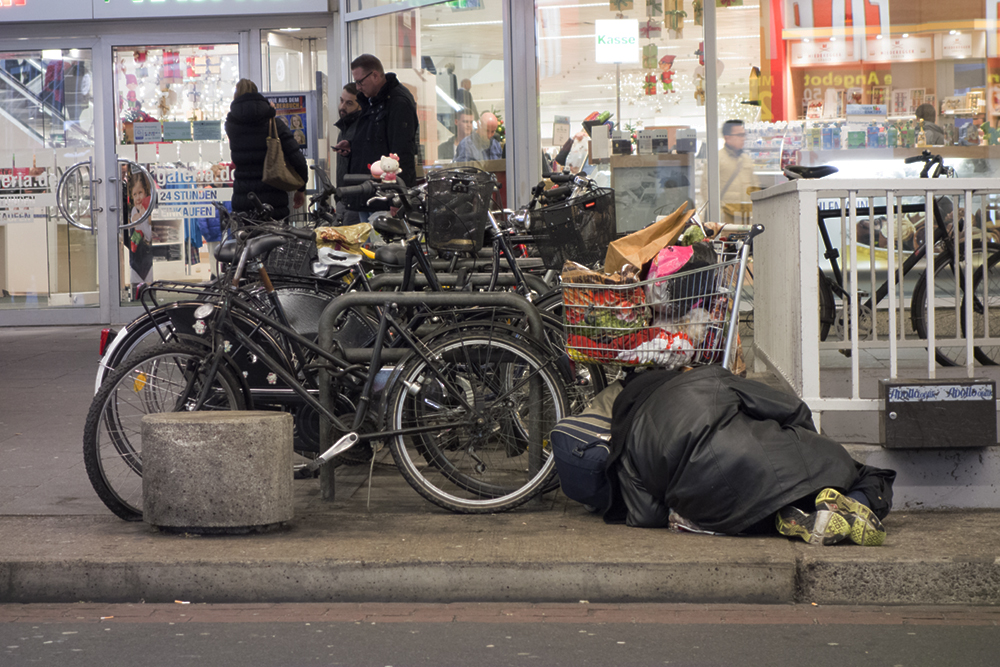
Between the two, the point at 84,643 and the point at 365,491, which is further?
the point at 365,491

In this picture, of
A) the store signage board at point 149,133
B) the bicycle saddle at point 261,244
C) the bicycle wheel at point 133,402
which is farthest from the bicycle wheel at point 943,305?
the store signage board at point 149,133

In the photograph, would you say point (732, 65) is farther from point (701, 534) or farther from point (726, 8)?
point (701, 534)

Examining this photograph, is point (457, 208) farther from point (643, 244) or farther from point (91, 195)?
point (91, 195)

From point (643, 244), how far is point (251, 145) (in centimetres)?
536

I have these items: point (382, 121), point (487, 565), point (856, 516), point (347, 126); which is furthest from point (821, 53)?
point (487, 565)

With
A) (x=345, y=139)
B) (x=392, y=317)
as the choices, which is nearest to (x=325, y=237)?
(x=392, y=317)

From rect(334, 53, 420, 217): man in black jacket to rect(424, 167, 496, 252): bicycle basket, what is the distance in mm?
3359

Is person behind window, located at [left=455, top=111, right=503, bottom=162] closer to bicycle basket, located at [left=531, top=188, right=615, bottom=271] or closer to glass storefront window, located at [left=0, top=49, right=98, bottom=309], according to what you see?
glass storefront window, located at [left=0, top=49, right=98, bottom=309]

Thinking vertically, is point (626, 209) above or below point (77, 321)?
above

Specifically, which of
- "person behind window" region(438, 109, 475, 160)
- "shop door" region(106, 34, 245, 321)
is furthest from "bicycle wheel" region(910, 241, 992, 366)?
"shop door" region(106, 34, 245, 321)

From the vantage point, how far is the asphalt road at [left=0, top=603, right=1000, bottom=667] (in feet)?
11.7

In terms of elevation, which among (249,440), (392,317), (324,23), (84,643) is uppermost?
(324,23)

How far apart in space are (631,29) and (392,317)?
5.83 metres

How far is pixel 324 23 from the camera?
1142cm
